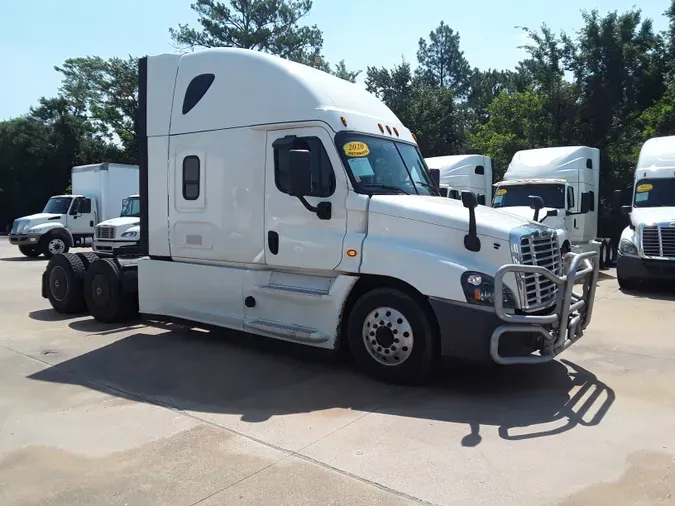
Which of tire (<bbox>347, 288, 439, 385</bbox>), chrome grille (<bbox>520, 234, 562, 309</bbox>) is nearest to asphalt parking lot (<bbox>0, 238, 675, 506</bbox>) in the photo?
tire (<bbox>347, 288, 439, 385</bbox>)

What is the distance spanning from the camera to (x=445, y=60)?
65.1 meters

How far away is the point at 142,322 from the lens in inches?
348

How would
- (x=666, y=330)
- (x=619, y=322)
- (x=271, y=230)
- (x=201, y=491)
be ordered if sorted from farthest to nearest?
(x=619, y=322), (x=666, y=330), (x=271, y=230), (x=201, y=491)

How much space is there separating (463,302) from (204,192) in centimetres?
359

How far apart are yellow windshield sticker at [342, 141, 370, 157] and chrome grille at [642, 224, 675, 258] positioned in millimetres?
7780

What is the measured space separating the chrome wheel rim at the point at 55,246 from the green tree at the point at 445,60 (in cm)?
5182

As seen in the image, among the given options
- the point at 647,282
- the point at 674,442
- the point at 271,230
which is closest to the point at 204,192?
the point at 271,230

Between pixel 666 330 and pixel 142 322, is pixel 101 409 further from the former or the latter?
pixel 666 330

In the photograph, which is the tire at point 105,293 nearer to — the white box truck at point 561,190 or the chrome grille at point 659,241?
the white box truck at point 561,190

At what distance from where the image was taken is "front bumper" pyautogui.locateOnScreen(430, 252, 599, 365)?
16.6 feet

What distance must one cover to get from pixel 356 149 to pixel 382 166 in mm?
391

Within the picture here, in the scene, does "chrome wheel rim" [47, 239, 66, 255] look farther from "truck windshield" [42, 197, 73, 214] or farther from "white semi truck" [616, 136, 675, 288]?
"white semi truck" [616, 136, 675, 288]

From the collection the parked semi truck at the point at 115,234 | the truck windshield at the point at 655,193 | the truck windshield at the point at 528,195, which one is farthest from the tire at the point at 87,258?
the truck windshield at the point at 655,193

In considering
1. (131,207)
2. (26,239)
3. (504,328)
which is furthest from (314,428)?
(26,239)
